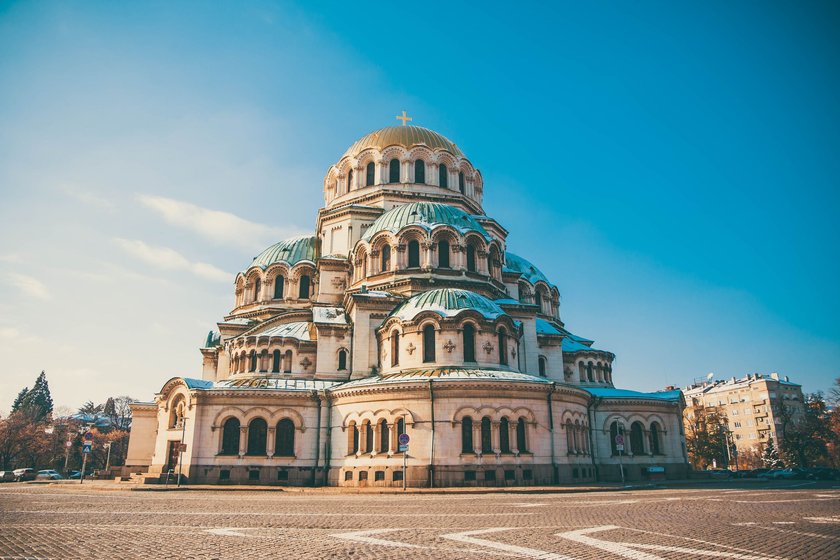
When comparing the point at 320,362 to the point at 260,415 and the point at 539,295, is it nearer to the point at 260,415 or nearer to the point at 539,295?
the point at 260,415

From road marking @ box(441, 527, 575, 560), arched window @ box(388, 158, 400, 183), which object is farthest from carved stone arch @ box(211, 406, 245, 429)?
road marking @ box(441, 527, 575, 560)

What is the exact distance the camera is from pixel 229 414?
29703 millimetres

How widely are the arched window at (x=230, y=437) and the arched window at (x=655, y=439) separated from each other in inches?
965

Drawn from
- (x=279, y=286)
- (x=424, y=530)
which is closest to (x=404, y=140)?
(x=279, y=286)

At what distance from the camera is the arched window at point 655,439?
118ft

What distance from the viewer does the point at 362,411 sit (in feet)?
93.5

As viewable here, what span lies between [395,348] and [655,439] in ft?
59.7

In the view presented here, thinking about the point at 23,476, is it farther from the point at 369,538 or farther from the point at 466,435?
the point at 369,538

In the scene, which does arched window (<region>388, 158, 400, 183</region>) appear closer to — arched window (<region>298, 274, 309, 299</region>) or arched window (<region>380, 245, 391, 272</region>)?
arched window (<region>380, 245, 391, 272</region>)

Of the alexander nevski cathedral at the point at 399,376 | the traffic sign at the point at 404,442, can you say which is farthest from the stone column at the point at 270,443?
the traffic sign at the point at 404,442

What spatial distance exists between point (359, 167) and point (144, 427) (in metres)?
23.4

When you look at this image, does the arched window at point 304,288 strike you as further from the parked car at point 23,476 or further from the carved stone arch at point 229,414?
the parked car at point 23,476

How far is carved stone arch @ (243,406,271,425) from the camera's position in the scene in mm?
29781

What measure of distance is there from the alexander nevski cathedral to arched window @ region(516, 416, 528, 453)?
0.16 feet
